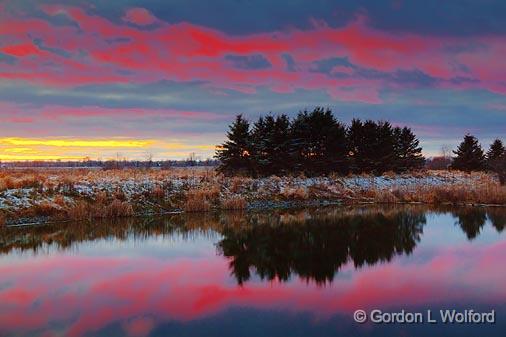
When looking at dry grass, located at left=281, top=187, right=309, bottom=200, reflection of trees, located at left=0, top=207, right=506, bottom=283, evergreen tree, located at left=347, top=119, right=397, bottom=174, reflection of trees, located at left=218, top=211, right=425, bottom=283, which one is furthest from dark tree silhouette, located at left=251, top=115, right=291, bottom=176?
reflection of trees, located at left=218, top=211, right=425, bottom=283

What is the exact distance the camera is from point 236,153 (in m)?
42.2

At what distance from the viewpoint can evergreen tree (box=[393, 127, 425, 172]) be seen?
176ft

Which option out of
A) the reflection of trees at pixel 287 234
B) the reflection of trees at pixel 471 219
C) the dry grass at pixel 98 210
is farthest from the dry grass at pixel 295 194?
the dry grass at pixel 98 210

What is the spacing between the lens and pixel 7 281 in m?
14.2

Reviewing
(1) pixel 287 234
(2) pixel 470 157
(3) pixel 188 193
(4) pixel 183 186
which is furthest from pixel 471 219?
(2) pixel 470 157

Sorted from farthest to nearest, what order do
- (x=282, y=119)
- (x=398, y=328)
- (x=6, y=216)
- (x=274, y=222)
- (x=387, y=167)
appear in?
1. (x=387, y=167)
2. (x=282, y=119)
3. (x=274, y=222)
4. (x=6, y=216)
5. (x=398, y=328)

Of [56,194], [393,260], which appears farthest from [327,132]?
[393,260]

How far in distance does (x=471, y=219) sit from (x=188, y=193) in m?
17.3

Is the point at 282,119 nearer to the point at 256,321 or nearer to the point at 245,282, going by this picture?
the point at 245,282

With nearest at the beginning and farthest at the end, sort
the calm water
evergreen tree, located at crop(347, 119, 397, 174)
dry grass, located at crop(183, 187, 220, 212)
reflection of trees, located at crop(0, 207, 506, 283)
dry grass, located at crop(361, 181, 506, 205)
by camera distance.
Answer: the calm water → reflection of trees, located at crop(0, 207, 506, 283) → dry grass, located at crop(183, 187, 220, 212) → dry grass, located at crop(361, 181, 506, 205) → evergreen tree, located at crop(347, 119, 397, 174)

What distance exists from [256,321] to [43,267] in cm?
900

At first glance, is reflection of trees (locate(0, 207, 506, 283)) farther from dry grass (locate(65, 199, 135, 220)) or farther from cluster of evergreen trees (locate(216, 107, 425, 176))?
cluster of evergreen trees (locate(216, 107, 425, 176))

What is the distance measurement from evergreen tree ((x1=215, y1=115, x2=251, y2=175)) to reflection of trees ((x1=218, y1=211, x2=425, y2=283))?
14.8m

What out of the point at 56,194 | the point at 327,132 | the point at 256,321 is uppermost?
the point at 327,132
